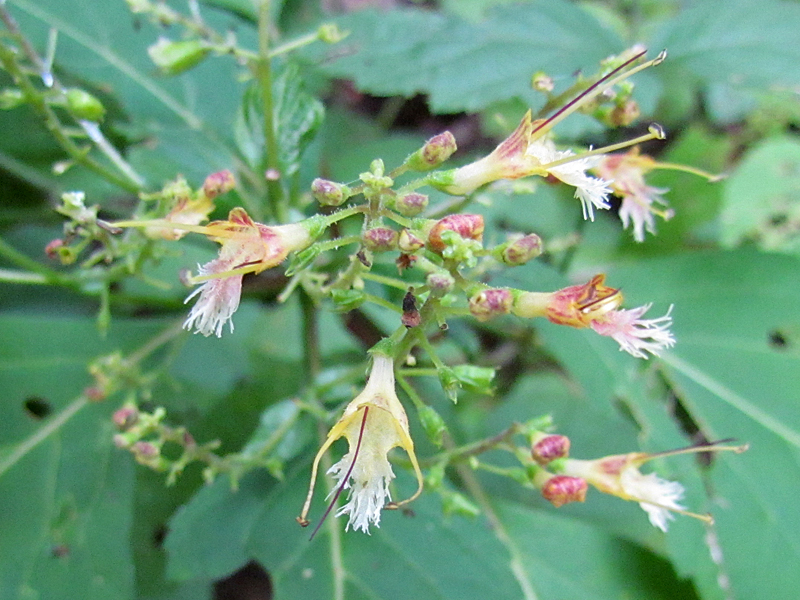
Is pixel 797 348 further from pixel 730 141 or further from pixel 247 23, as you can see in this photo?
pixel 247 23

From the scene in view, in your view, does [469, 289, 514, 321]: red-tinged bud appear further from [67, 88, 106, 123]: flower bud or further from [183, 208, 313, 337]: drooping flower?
[67, 88, 106, 123]: flower bud

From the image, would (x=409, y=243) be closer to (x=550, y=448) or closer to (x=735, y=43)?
(x=550, y=448)

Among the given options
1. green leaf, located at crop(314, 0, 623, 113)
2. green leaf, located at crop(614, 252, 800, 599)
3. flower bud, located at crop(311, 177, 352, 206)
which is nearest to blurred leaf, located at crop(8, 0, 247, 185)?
green leaf, located at crop(314, 0, 623, 113)

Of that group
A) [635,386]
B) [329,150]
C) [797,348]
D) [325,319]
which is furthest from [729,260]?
[329,150]

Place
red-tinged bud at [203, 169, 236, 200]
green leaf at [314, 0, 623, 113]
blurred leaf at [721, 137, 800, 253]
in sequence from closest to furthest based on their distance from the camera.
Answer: red-tinged bud at [203, 169, 236, 200]
green leaf at [314, 0, 623, 113]
blurred leaf at [721, 137, 800, 253]

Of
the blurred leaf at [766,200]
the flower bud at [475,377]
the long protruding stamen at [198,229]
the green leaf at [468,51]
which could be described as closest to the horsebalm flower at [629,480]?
the flower bud at [475,377]

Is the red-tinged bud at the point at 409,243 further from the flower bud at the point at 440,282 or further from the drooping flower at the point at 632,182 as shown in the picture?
the drooping flower at the point at 632,182
